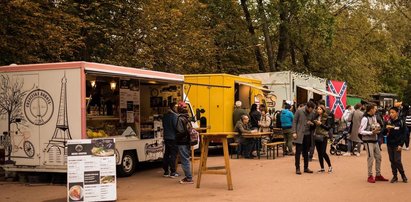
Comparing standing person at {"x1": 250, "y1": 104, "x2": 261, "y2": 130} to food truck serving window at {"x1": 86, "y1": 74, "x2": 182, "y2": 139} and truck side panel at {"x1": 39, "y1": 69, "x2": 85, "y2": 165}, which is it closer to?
food truck serving window at {"x1": 86, "y1": 74, "x2": 182, "y2": 139}

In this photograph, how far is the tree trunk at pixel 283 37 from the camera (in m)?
28.2

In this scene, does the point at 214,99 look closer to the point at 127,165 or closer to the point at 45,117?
the point at 127,165

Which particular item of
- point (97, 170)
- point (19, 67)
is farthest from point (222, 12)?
point (97, 170)

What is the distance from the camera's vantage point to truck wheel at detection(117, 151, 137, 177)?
1276cm

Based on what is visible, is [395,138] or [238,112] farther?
[238,112]

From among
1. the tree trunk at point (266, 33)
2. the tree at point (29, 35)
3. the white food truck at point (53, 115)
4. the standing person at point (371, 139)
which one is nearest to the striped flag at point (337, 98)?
the tree trunk at point (266, 33)

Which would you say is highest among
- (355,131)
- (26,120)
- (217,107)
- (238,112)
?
(217,107)

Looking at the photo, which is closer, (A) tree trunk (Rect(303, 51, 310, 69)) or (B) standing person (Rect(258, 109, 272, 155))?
(B) standing person (Rect(258, 109, 272, 155))

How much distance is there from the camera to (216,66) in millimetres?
30672

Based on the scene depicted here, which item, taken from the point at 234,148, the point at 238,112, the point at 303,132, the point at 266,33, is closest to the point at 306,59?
the point at 266,33

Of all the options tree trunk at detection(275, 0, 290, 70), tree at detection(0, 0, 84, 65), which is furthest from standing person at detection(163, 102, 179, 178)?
tree trunk at detection(275, 0, 290, 70)

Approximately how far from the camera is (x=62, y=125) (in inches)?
431

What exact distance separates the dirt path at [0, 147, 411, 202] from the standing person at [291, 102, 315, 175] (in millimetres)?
461

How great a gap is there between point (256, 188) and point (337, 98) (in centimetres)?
1714
